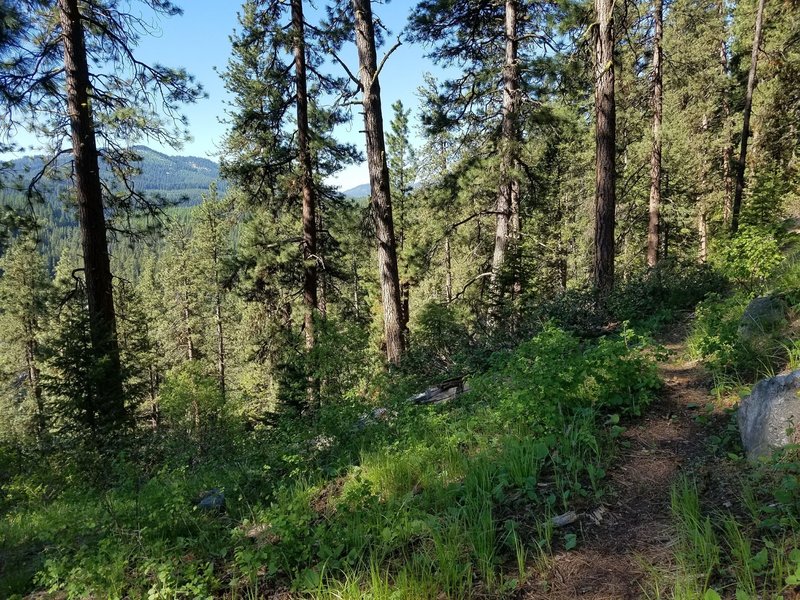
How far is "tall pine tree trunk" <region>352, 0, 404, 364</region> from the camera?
8.00 m

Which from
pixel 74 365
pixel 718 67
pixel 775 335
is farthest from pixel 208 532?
pixel 718 67

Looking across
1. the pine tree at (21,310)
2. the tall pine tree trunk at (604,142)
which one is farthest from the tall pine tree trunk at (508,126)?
the pine tree at (21,310)

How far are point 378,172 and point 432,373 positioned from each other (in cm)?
385

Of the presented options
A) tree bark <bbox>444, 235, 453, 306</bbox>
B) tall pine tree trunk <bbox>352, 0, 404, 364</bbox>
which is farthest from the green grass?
tree bark <bbox>444, 235, 453, 306</bbox>

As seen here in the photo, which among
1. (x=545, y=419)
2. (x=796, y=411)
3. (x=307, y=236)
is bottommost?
(x=545, y=419)

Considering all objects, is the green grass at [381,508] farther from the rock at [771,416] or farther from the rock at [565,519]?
the rock at [771,416]

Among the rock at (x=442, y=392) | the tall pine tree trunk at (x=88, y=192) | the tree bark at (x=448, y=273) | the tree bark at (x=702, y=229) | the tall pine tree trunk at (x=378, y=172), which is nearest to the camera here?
the rock at (x=442, y=392)

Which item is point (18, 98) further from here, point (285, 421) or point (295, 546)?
point (295, 546)

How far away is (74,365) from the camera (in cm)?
728

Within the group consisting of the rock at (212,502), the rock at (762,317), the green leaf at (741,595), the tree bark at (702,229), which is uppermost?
the tree bark at (702,229)

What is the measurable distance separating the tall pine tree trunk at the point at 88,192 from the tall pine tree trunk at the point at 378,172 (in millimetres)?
4900

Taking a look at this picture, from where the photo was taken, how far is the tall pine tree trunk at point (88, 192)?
7688 mm

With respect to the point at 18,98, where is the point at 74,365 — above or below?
below

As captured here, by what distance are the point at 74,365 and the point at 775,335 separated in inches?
371
